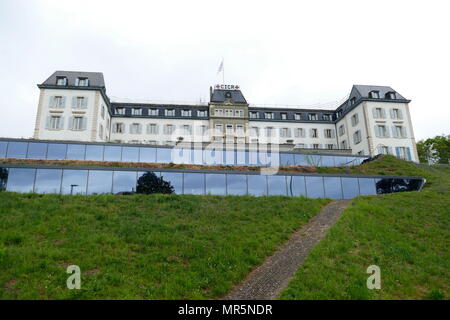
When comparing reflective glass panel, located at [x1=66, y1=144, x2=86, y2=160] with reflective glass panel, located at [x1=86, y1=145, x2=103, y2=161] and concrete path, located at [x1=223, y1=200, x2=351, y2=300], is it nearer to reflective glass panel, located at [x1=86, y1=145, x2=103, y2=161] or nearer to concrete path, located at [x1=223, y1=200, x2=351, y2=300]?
reflective glass panel, located at [x1=86, y1=145, x2=103, y2=161]

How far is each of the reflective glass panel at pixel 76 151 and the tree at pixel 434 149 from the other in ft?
188

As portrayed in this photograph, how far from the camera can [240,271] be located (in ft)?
44.2

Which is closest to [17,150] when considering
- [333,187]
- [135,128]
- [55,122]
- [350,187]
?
[55,122]

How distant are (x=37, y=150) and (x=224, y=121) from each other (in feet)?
96.9

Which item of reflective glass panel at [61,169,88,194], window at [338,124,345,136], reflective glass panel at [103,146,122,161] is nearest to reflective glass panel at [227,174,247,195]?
reflective glass panel at [61,169,88,194]

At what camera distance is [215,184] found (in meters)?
28.1

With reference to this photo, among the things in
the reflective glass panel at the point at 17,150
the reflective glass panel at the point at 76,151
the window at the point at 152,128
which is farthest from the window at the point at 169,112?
the reflective glass panel at the point at 17,150

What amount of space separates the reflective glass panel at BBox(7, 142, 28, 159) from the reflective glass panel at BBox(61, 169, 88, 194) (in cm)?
1068

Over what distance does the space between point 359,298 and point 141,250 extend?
28.9ft

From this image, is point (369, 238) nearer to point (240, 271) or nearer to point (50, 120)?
point (240, 271)

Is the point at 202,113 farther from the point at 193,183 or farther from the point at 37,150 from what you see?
the point at 193,183

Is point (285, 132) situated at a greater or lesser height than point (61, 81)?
lesser

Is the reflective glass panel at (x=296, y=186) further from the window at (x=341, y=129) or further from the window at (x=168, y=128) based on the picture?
the window at (x=341, y=129)
